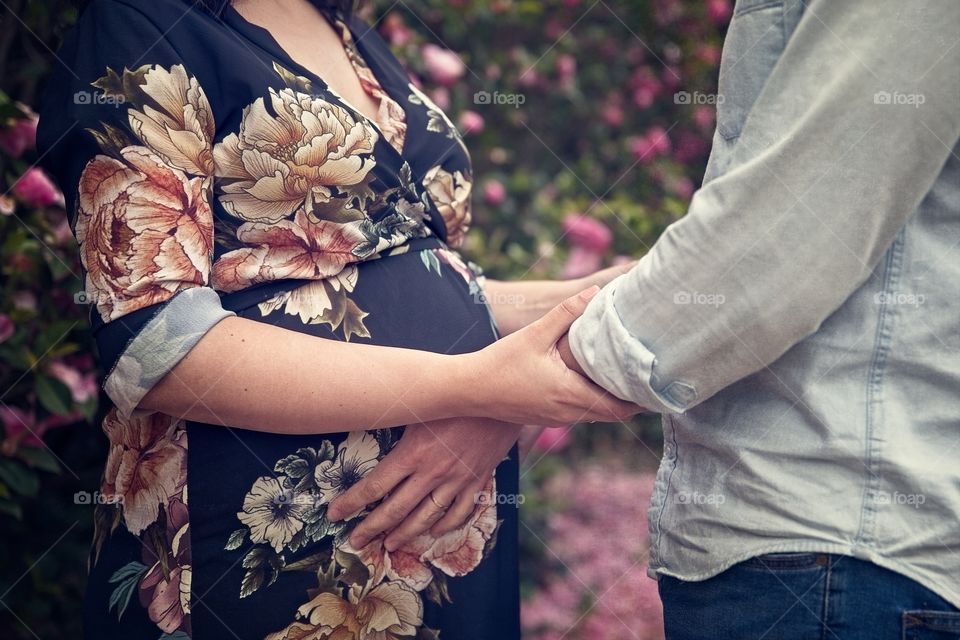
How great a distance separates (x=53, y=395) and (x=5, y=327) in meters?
0.16

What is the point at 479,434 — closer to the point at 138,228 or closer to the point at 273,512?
the point at 273,512

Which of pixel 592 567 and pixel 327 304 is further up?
pixel 327 304

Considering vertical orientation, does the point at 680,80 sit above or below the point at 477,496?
above

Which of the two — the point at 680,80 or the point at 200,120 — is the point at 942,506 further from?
the point at 680,80

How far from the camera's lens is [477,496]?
1.20 meters

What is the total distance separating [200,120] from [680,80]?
9.01ft

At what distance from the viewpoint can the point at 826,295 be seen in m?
0.82

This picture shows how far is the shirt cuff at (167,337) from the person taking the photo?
986 millimetres

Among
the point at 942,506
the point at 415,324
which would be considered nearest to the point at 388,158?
the point at 415,324

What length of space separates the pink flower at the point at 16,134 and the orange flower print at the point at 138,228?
0.83 metres

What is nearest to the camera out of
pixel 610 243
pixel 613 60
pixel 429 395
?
pixel 429 395

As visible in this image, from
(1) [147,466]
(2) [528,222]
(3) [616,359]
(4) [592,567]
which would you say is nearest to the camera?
(3) [616,359]

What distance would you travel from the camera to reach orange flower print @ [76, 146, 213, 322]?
3.18 ft

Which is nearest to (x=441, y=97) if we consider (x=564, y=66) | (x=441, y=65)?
(x=441, y=65)
